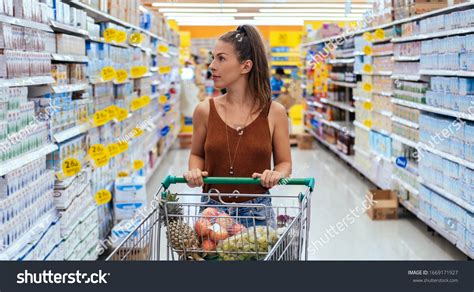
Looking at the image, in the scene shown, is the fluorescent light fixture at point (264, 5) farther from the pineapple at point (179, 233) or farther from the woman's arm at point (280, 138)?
the pineapple at point (179, 233)

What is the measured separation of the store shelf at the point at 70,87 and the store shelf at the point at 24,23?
1.33 ft

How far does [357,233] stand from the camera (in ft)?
22.0

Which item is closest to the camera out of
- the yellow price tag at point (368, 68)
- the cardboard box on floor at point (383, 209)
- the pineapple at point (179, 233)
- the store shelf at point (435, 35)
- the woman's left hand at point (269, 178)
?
the pineapple at point (179, 233)

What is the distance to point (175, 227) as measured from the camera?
95.0 inches

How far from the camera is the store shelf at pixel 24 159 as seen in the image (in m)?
3.58

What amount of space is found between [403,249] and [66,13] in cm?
354

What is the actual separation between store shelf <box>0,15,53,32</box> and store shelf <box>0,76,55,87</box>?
0.30 m

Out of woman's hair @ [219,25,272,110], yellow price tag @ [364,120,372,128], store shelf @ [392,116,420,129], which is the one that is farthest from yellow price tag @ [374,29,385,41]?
woman's hair @ [219,25,272,110]

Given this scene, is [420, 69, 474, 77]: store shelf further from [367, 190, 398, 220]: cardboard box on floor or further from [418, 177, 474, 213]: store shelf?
[367, 190, 398, 220]: cardboard box on floor

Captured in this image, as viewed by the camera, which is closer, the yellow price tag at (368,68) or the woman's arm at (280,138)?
the woman's arm at (280,138)

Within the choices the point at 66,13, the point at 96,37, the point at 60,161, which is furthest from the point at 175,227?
the point at 96,37

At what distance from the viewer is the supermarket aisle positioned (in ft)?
19.6

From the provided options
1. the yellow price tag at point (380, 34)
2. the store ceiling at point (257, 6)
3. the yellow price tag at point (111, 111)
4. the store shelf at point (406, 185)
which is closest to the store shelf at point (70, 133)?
the yellow price tag at point (111, 111)

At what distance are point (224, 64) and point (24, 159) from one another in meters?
1.63
